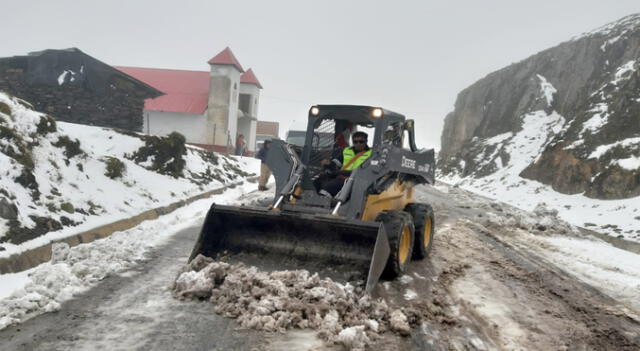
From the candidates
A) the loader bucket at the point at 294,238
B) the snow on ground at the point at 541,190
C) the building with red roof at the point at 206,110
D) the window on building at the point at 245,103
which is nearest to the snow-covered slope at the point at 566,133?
the snow on ground at the point at 541,190

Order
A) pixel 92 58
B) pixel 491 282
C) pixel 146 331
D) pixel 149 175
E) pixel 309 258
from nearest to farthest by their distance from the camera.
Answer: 1. pixel 146 331
2. pixel 309 258
3. pixel 491 282
4. pixel 149 175
5. pixel 92 58

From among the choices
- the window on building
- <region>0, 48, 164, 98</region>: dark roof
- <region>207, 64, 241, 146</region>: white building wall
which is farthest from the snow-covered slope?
<region>0, 48, 164, 98</region>: dark roof

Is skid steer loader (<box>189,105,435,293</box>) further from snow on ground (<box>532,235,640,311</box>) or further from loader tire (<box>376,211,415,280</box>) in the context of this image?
snow on ground (<box>532,235,640,311</box>)

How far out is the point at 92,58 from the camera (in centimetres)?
1888

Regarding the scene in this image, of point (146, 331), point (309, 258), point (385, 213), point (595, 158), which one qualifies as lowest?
point (146, 331)

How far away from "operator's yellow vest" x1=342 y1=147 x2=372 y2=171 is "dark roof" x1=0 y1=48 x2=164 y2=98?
637 inches

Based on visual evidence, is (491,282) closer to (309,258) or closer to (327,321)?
(309,258)

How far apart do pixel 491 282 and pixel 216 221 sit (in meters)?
3.49

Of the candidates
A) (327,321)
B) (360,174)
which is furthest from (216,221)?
(327,321)

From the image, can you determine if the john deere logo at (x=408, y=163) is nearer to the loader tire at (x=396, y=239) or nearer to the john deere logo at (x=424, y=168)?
the john deere logo at (x=424, y=168)

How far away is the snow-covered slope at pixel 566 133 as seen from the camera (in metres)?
14.5

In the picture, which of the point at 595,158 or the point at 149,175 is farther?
the point at 595,158

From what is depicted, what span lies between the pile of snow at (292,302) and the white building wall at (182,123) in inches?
1119

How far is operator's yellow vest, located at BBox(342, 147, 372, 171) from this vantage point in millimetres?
6289
